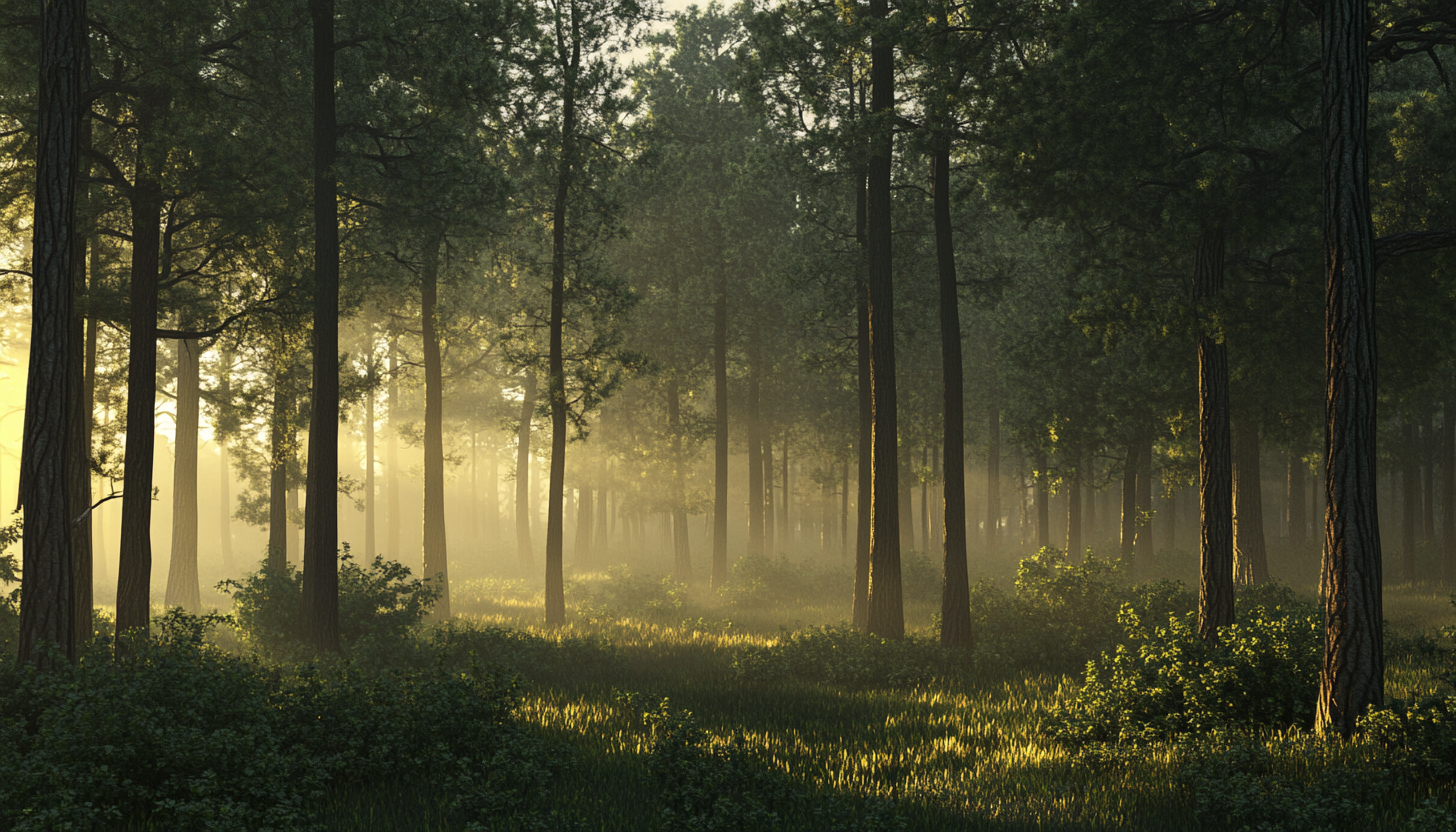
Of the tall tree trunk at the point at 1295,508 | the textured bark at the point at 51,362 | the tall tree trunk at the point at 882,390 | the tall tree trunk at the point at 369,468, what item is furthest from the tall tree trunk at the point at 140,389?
the tall tree trunk at the point at 1295,508

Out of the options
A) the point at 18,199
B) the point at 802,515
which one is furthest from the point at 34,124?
the point at 802,515

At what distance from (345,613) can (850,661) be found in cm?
838

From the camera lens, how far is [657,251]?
93.7ft

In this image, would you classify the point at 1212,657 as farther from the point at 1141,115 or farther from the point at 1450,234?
the point at 1141,115

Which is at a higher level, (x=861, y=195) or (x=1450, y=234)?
(x=861, y=195)

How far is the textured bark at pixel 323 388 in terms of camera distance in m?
13.0

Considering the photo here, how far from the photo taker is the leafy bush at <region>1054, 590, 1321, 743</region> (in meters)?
8.48

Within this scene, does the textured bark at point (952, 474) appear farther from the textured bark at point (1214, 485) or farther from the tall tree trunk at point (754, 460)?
the tall tree trunk at point (754, 460)

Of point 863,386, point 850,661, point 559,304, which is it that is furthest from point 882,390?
point 559,304

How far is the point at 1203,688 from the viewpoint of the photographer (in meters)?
8.51

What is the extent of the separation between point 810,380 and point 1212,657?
87.4ft

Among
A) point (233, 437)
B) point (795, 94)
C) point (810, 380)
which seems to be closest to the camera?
point (795, 94)

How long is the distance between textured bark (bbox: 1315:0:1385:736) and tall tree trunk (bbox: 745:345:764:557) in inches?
880

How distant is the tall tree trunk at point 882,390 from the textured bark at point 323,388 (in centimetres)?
899
